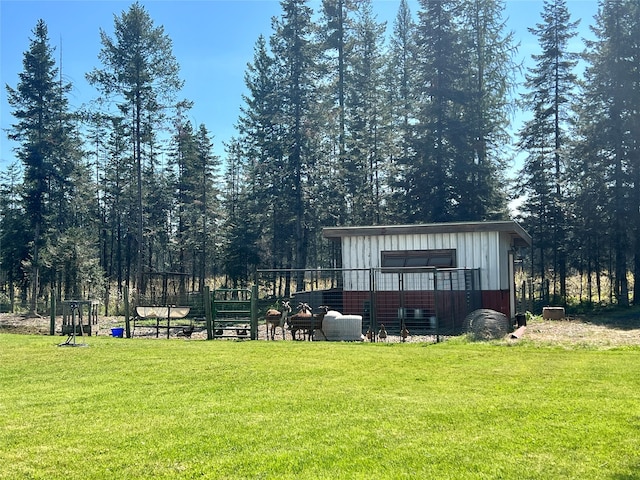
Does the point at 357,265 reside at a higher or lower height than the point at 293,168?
lower

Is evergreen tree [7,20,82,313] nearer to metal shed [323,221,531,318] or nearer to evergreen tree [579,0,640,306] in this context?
metal shed [323,221,531,318]

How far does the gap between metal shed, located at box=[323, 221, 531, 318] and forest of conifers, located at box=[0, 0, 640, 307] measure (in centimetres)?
1214

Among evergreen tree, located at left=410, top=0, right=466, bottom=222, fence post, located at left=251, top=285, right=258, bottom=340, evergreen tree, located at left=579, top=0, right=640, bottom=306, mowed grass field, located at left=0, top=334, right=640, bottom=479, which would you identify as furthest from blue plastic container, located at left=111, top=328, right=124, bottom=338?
evergreen tree, located at left=579, top=0, right=640, bottom=306

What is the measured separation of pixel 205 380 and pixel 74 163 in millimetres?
28538

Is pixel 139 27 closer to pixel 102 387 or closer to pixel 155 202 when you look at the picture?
pixel 155 202

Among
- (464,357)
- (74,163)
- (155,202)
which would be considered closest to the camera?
(464,357)

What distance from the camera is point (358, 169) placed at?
1367 inches

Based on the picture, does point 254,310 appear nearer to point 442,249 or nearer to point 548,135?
point 442,249

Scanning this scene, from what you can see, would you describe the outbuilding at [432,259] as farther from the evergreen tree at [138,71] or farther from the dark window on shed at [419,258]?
the evergreen tree at [138,71]

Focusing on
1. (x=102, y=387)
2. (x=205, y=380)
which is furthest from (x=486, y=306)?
(x=102, y=387)

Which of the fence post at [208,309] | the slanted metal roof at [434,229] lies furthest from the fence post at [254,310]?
the slanted metal roof at [434,229]

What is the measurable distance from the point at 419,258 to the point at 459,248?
3.93ft

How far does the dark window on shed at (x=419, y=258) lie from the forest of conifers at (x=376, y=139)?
1307cm

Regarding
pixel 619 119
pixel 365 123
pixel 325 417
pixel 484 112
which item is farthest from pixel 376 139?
pixel 325 417
